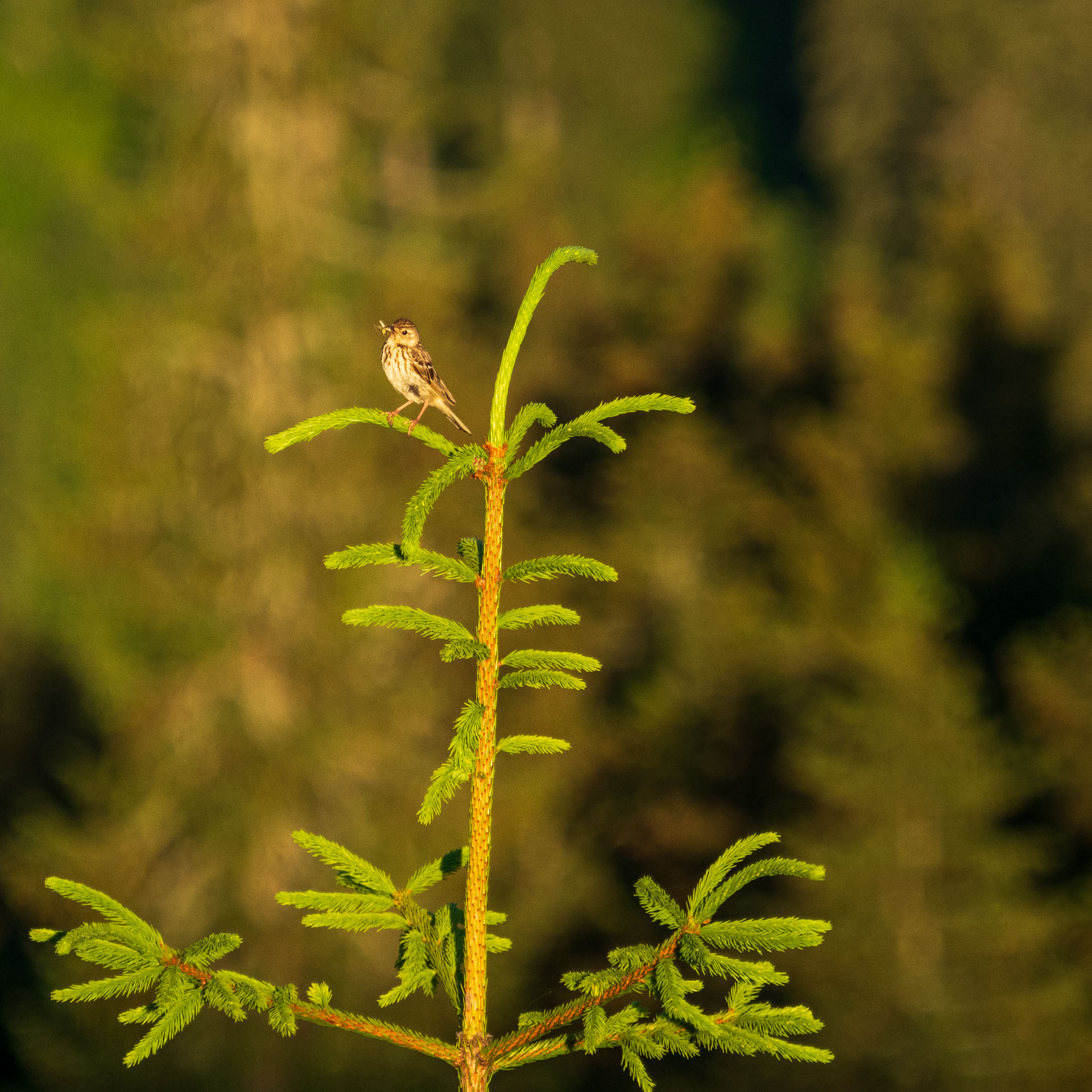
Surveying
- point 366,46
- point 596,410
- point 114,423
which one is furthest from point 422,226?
point 596,410

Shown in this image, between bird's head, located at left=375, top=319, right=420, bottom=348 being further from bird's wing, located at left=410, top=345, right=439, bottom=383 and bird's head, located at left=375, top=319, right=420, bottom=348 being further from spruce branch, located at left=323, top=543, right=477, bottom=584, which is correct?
spruce branch, located at left=323, top=543, right=477, bottom=584

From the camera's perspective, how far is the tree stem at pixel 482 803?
2.84 meters

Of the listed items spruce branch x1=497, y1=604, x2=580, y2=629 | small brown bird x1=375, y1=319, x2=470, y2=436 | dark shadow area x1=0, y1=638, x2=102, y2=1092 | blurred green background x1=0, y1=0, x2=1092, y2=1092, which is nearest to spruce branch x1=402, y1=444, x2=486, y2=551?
spruce branch x1=497, y1=604, x2=580, y2=629

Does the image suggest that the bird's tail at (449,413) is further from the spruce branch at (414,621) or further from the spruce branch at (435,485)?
the spruce branch at (414,621)

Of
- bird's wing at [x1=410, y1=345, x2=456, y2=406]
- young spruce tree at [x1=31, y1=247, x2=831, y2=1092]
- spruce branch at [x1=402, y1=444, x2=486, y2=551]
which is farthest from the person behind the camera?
bird's wing at [x1=410, y1=345, x2=456, y2=406]

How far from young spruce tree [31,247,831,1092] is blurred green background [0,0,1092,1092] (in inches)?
381

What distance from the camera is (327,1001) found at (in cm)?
283

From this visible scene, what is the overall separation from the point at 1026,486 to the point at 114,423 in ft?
48.7

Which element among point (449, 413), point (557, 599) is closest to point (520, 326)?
point (449, 413)

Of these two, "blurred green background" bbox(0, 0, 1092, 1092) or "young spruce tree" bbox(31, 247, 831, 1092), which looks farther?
"blurred green background" bbox(0, 0, 1092, 1092)

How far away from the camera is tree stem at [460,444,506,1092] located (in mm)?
2840

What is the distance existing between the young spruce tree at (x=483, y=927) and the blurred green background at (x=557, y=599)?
31.7 feet

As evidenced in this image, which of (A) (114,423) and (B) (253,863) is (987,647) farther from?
(A) (114,423)

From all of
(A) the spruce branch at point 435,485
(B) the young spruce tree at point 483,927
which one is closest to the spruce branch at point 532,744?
(B) the young spruce tree at point 483,927
